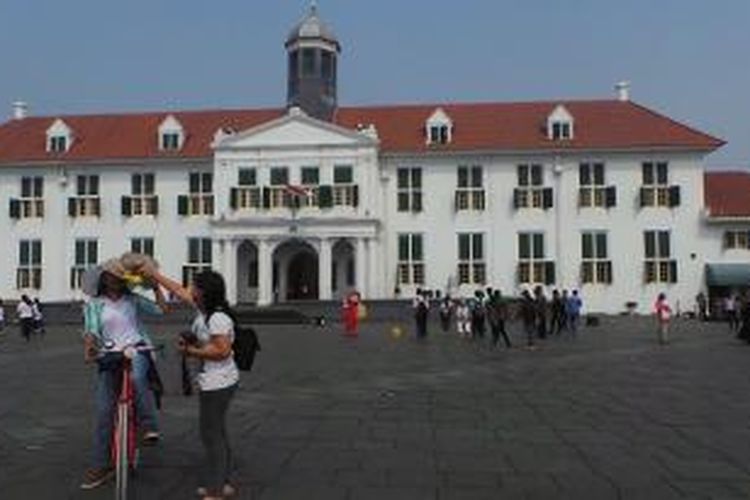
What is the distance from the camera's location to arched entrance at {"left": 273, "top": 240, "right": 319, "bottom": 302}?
Answer: 6084cm

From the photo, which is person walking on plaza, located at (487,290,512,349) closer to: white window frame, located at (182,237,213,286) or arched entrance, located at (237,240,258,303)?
arched entrance, located at (237,240,258,303)

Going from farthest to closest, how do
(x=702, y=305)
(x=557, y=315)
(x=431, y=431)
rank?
(x=702, y=305), (x=557, y=315), (x=431, y=431)

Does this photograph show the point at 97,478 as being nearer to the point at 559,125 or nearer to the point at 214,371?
the point at 214,371

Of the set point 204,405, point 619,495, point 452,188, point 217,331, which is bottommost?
point 619,495

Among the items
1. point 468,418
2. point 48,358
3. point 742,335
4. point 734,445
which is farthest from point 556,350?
point 734,445

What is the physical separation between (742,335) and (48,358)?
60.4 feet

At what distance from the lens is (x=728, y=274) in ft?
187

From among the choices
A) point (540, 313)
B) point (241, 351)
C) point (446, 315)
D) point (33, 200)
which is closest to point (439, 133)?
point (446, 315)

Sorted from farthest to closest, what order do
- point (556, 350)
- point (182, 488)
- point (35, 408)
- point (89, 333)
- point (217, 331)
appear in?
point (556, 350), point (35, 408), point (89, 333), point (182, 488), point (217, 331)

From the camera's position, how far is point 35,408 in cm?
1416

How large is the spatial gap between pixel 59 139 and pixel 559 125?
28.2m

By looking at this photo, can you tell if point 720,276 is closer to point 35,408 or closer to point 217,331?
A: point 35,408

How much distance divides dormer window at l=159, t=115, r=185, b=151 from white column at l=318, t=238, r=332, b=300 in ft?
35.2

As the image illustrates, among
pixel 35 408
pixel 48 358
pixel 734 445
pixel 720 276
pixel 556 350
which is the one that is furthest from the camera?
pixel 720 276
